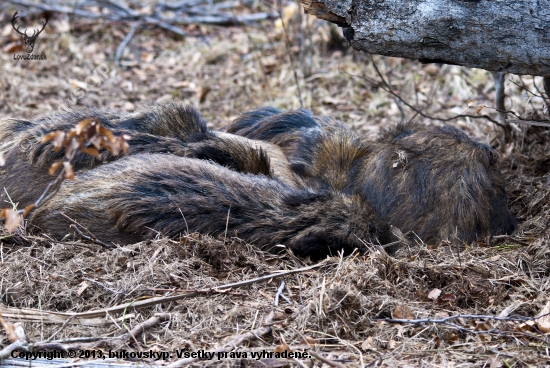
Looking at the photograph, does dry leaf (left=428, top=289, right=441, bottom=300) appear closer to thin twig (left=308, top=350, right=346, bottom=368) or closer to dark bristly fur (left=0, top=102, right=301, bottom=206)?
thin twig (left=308, top=350, right=346, bottom=368)

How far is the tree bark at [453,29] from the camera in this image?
383cm

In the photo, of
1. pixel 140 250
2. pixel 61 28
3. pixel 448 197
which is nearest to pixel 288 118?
pixel 448 197

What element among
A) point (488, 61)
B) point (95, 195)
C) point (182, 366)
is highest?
point (488, 61)

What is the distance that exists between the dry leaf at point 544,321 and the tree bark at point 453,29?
1.46 m

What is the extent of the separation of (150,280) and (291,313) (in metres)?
0.85

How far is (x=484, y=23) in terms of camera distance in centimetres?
387

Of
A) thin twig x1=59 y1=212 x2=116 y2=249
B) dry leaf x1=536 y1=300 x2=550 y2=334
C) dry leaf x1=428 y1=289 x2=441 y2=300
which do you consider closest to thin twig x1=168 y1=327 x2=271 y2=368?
dry leaf x1=428 y1=289 x2=441 y2=300

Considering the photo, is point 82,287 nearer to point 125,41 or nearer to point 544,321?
point 544,321

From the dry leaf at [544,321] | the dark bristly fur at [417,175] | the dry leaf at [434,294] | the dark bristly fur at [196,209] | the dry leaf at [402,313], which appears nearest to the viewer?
the dry leaf at [544,321]

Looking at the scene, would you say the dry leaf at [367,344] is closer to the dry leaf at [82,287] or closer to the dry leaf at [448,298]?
the dry leaf at [448,298]

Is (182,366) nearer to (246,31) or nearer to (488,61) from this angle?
(488,61)

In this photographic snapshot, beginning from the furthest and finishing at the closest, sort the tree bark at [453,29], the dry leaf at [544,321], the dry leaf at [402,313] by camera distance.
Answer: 1. the tree bark at [453,29]
2. the dry leaf at [402,313]
3. the dry leaf at [544,321]

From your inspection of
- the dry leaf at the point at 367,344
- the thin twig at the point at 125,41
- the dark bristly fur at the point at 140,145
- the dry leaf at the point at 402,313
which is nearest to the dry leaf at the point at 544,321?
the dry leaf at the point at 402,313

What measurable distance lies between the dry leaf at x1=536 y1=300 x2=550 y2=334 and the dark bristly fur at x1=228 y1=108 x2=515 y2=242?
95 centimetres
